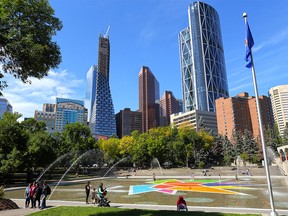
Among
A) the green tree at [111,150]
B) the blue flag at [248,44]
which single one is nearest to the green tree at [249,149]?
the green tree at [111,150]

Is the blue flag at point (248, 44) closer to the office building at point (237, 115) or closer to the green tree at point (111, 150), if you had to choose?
the green tree at point (111, 150)

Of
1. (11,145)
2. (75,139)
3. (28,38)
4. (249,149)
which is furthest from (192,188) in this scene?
(249,149)

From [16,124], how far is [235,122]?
160 meters

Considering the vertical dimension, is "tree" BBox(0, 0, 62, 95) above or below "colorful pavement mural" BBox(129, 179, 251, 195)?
above

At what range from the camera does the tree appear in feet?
44.4

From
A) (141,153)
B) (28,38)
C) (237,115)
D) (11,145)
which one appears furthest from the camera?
(237,115)

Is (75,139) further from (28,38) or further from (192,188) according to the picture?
(28,38)

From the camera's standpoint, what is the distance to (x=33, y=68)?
14.9 metres

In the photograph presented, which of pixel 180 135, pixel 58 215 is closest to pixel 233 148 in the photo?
pixel 180 135

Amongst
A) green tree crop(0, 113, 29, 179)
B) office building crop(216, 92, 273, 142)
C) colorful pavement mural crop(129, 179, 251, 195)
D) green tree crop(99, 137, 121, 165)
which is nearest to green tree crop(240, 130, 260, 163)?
green tree crop(99, 137, 121, 165)

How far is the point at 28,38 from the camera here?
44.0 ft

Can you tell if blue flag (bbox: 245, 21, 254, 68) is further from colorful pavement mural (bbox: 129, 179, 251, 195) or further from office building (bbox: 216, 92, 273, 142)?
office building (bbox: 216, 92, 273, 142)

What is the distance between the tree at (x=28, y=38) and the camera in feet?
44.4

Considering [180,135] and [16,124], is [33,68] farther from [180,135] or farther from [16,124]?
[180,135]
